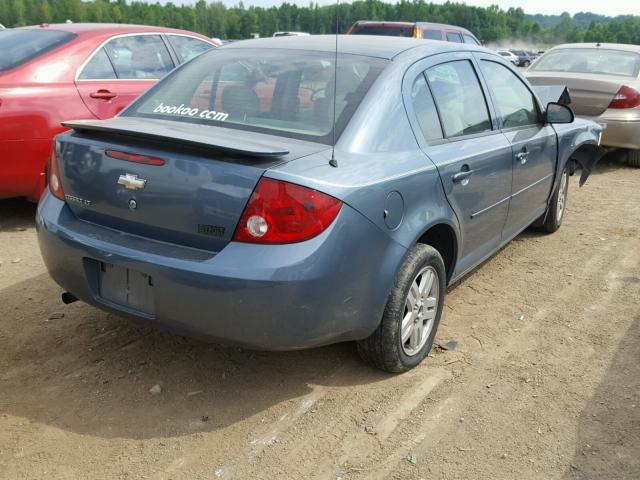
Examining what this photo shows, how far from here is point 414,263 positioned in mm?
3133

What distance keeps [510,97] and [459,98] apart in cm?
84

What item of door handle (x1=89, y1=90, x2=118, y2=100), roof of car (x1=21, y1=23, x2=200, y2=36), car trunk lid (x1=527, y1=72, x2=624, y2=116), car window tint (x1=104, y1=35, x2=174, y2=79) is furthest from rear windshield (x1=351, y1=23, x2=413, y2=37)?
door handle (x1=89, y1=90, x2=118, y2=100)

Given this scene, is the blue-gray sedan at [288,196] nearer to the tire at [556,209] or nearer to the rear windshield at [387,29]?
the tire at [556,209]

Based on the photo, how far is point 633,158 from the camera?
29.9 ft

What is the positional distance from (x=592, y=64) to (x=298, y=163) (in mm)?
7676

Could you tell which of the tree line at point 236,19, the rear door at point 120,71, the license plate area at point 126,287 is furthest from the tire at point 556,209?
the tree line at point 236,19

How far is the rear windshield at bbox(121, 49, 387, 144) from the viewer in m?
3.14

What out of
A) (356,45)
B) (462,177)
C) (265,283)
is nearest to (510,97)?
(462,177)

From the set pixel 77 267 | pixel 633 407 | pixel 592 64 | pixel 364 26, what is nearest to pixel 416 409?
pixel 633 407

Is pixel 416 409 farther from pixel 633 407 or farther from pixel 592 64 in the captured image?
pixel 592 64

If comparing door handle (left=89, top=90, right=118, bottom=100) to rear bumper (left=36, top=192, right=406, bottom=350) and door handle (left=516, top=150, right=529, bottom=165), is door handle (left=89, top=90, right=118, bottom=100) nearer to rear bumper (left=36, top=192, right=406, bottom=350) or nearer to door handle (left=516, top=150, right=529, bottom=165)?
rear bumper (left=36, top=192, right=406, bottom=350)

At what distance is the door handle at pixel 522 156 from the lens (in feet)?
14.0

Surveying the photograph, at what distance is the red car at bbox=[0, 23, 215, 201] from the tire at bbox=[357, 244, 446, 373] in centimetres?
335

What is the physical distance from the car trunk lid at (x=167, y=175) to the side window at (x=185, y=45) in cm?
375
